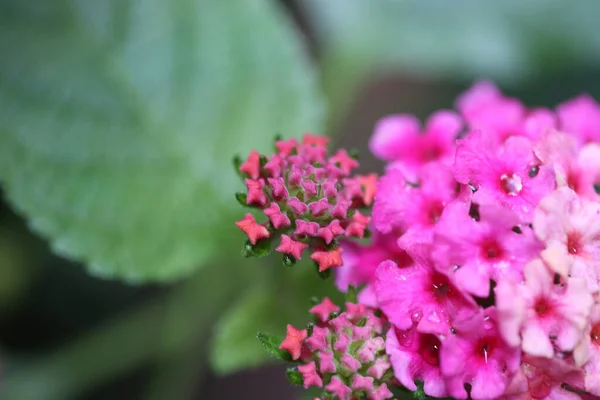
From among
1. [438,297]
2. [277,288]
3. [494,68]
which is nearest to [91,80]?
[277,288]

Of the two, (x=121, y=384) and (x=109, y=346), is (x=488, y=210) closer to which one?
(x=109, y=346)

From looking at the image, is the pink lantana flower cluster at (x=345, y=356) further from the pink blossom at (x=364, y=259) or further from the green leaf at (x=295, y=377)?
the pink blossom at (x=364, y=259)

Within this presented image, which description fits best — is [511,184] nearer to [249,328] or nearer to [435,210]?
[435,210]

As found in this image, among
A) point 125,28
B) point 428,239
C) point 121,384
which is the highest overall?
point 125,28

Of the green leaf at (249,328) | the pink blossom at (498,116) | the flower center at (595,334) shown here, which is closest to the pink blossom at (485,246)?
the flower center at (595,334)

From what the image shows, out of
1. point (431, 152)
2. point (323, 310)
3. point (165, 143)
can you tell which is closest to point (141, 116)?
point (165, 143)

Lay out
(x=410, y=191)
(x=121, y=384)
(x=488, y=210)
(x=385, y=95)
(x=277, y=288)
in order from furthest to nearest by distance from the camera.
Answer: (x=385, y=95) < (x=121, y=384) < (x=277, y=288) < (x=410, y=191) < (x=488, y=210)
